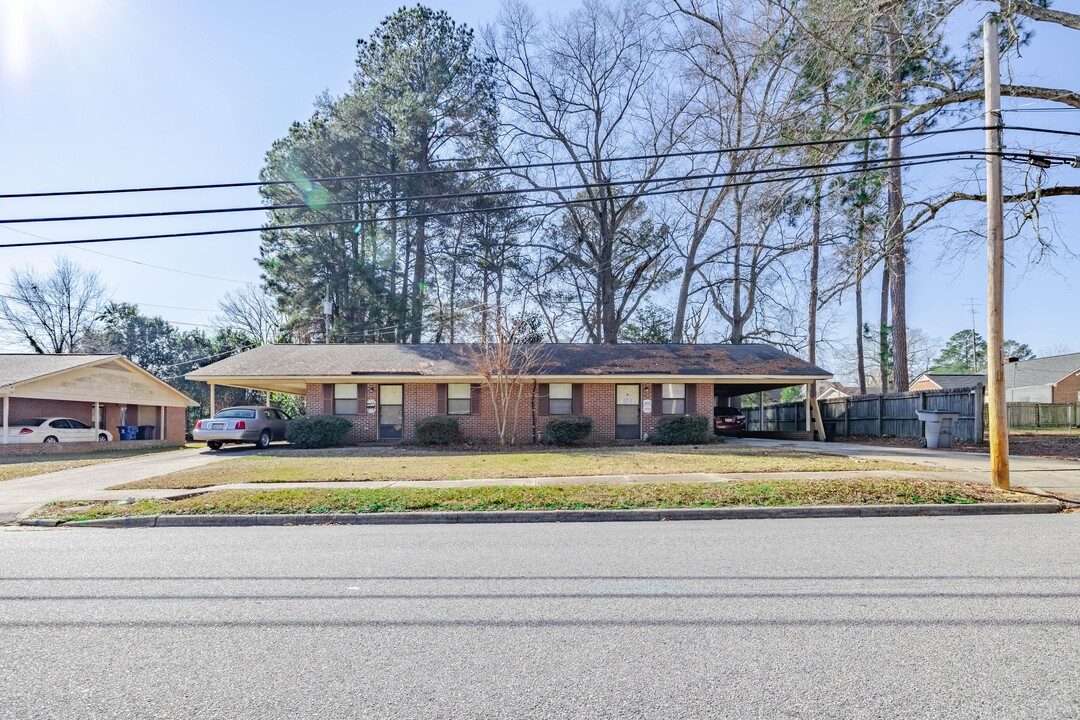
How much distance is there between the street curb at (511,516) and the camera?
29.6 feet

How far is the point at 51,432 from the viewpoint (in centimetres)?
2433

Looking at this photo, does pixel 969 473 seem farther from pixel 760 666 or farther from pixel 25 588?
pixel 25 588

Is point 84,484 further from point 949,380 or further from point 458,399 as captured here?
point 949,380

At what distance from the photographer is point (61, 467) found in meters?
17.0

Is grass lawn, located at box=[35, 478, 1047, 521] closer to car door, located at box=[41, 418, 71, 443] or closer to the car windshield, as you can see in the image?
the car windshield

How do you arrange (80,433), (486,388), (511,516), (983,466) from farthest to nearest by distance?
(80,433) < (486,388) < (983,466) < (511,516)

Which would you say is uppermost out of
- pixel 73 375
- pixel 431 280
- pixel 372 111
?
pixel 372 111

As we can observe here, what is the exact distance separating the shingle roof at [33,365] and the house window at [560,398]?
18.9 meters

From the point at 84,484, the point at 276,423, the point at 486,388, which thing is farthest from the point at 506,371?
the point at 84,484

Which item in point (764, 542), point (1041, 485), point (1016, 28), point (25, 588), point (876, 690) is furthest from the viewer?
point (1016, 28)

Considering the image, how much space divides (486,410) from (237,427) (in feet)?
27.1

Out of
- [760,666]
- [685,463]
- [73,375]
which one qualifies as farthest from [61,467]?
[760,666]

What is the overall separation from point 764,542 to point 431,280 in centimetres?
3201

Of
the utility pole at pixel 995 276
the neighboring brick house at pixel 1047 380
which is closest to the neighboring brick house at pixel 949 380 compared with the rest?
the neighboring brick house at pixel 1047 380
